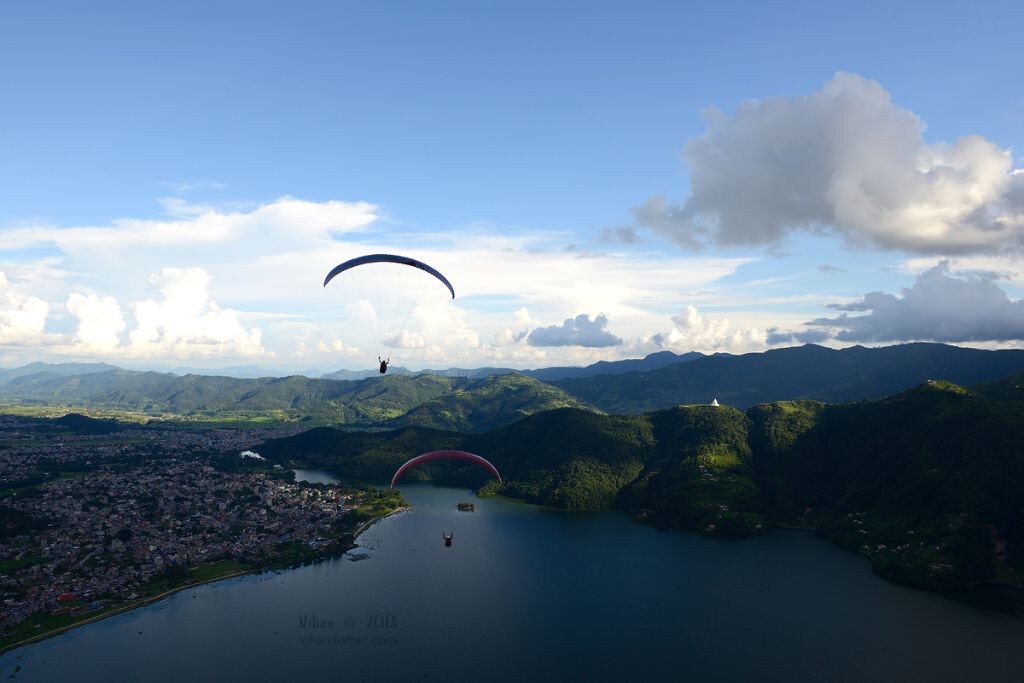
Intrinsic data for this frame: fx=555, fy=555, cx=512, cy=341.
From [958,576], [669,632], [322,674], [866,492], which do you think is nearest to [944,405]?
[866,492]

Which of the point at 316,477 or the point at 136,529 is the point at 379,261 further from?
the point at 316,477

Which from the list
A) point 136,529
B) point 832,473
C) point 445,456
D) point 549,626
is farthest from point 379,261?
point 832,473

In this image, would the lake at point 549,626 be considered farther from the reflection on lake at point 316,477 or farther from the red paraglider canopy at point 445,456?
the reflection on lake at point 316,477

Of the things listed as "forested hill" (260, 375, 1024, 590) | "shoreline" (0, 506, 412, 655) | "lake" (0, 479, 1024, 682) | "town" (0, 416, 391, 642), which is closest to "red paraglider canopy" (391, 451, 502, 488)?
"lake" (0, 479, 1024, 682)

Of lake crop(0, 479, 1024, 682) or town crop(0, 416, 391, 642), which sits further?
town crop(0, 416, 391, 642)

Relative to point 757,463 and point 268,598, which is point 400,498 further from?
point 757,463

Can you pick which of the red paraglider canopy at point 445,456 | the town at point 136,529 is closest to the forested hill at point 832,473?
the town at point 136,529

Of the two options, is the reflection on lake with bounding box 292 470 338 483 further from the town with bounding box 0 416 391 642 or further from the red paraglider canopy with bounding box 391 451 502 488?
the red paraglider canopy with bounding box 391 451 502 488
